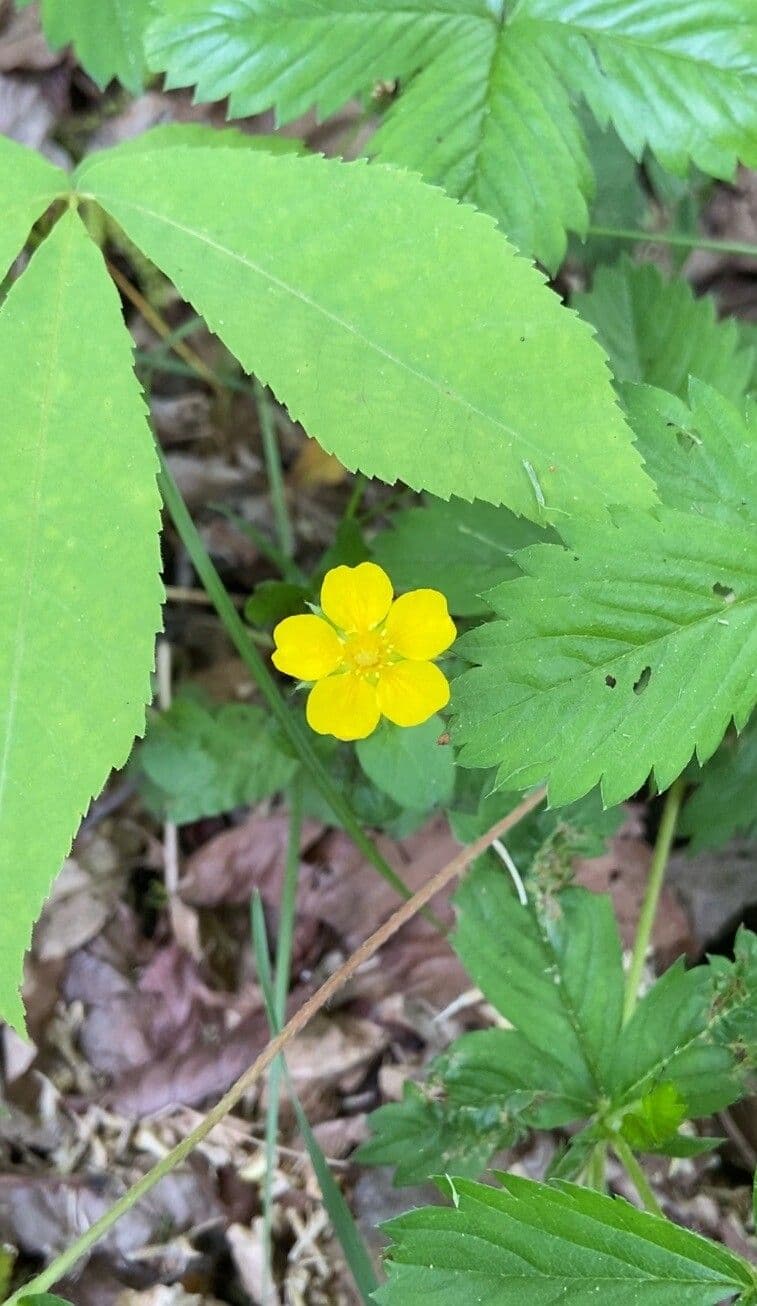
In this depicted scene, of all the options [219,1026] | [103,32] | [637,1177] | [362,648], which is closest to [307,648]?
[362,648]

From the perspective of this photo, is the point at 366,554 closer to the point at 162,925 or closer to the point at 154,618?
A: the point at 154,618

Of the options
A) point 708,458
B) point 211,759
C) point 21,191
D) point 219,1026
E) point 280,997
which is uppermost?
point 21,191

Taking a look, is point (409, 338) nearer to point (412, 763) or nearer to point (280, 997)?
point (412, 763)

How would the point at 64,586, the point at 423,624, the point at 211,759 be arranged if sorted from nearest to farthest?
the point at 64,586
the point at 423,624
the point at 211,759

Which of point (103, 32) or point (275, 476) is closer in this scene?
point (103, 32)

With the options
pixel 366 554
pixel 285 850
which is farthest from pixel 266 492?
pixel 285 850

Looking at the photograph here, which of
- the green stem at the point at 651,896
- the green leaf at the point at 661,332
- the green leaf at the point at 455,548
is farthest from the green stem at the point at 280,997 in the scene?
the green leaf at the point at 661,332

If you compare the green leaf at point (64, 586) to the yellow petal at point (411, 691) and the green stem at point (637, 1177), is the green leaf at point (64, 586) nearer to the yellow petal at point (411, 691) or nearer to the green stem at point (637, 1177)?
the yellow petal at point (411, 691)
